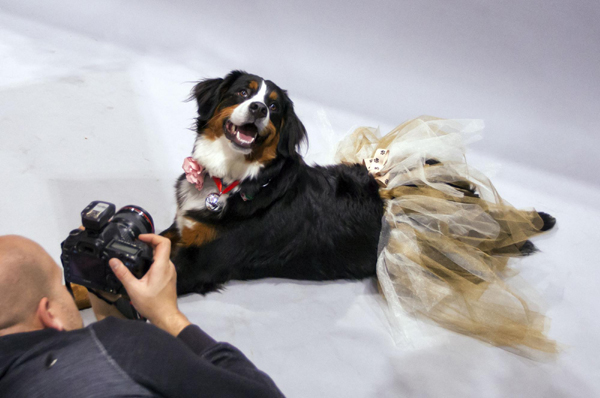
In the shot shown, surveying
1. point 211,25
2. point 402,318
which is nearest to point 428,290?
point 402,318

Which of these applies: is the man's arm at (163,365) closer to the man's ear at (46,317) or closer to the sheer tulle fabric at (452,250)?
the man's ear at (46,317)

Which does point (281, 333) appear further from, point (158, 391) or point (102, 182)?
point (102, 182)

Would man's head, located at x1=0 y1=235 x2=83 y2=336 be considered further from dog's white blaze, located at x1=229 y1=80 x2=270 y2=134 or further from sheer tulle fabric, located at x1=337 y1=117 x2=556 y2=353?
sheer tulle fabric, located at x1=337 y1=117 x2=556 y2=353

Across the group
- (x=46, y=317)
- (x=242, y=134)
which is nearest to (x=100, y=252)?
(x=46, y=317)

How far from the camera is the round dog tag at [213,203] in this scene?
1.63 metres

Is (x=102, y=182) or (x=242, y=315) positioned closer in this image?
(x=242, y=315)

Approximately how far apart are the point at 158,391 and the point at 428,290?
47.7 inches

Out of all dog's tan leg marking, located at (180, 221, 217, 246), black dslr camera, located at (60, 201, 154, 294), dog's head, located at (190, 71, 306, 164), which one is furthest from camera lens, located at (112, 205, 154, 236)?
dog's head, located at (190, 71, 306, 164)

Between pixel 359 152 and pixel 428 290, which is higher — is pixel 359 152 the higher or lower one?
the higher one

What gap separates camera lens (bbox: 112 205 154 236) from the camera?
1145mm

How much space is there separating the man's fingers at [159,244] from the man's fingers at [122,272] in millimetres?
75

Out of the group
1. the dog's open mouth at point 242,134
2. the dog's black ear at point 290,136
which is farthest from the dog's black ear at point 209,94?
the dog's black ear at point 290,136

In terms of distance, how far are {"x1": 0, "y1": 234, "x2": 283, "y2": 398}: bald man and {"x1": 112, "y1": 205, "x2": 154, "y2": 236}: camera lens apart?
0.29 metres

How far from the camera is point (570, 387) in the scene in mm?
1562
